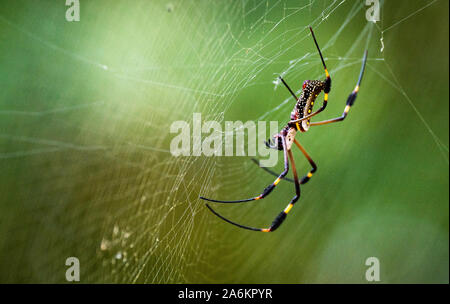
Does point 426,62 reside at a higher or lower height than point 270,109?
higher

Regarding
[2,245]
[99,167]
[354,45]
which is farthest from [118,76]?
[354,45]

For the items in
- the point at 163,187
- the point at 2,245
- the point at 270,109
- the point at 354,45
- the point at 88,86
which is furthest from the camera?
the point at 354,45

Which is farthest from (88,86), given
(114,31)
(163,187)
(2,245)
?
(2,245)

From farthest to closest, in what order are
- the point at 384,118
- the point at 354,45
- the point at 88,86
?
the point at 384,118, the point at 354,45, the point at 88,86

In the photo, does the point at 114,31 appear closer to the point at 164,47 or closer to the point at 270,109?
the point at 164,47

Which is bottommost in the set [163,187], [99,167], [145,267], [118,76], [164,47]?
[145,267]

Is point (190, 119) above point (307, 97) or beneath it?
above

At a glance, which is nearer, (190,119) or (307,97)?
(307,97)

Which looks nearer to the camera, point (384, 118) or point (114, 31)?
point (114, 31)
